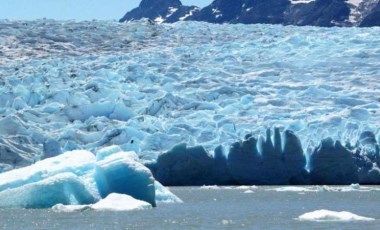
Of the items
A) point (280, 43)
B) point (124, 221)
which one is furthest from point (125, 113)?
point (124, 221)

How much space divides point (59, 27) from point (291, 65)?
11592mm

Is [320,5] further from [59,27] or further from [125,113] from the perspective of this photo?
[125,113]

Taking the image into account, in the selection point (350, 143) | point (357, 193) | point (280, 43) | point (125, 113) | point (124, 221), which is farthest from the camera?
point (280, 43)

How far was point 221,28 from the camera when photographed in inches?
1670

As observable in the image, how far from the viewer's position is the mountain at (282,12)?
76188 mm

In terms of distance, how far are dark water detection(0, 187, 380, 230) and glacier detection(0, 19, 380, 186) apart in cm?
128

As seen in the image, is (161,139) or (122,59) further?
(122,59)

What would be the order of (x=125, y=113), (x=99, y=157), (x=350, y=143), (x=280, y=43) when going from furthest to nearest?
(x=280, y=43), (x=125, y=113), (x=350, y=143), (x=99, y=157)

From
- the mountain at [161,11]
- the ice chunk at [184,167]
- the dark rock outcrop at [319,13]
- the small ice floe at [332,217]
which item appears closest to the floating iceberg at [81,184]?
the small ice floe at [332,217]

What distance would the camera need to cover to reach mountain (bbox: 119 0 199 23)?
8944cm

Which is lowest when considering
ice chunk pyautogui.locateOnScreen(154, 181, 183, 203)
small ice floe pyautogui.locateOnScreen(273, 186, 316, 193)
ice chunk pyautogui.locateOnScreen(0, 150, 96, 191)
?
small ice floe pyautogui.locateOnScreen(273, 186, 316, 193)

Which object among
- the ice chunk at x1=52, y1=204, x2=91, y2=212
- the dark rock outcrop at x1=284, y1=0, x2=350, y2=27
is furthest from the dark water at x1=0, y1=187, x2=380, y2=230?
the dark rock outcrop at x1=284, y1=0, x2=350, y2=27

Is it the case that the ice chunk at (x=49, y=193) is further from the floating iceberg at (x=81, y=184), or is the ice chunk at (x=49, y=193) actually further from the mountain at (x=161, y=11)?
the mountain at (x=161, y=11)

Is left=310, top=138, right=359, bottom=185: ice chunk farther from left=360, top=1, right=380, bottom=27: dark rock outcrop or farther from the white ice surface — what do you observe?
left=360, top=1, right=380, bottom=27: dark rock outcrop
